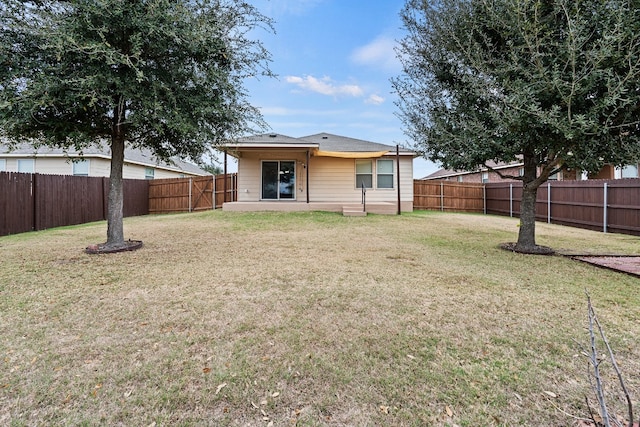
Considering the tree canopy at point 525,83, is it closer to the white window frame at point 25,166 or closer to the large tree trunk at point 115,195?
the large tree trunk at point 115,195

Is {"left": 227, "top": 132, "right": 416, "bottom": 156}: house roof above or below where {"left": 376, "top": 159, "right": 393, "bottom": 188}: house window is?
above

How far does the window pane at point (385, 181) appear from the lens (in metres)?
16.0

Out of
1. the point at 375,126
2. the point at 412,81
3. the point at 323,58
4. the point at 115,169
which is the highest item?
the point at 323,58

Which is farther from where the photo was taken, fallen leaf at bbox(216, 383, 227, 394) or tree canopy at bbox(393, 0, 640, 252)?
tree canopy at bbox(393, 0, 640, 252)

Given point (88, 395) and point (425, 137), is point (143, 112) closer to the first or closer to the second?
point (88, 395)

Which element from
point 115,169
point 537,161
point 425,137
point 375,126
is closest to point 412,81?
point 425,137

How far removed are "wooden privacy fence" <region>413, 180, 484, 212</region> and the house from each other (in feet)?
10.1

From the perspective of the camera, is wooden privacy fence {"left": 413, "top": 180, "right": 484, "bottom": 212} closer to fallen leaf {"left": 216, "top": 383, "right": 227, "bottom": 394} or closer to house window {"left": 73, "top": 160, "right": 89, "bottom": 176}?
fallen leaf {"left": 216, "top": 383, "right": 227, "bottom": 394}

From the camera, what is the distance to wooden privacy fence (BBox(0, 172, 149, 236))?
9.35 metres

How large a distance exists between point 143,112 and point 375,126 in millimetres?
17019

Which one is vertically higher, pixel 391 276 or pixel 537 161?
pixel 537 161

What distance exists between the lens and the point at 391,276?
4703 mm

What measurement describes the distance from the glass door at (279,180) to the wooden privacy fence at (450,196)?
8327mm

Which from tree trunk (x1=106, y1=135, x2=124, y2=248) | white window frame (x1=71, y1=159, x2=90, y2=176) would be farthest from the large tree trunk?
white window frame (x1=71, y1=159, x2=90, y2=176)
